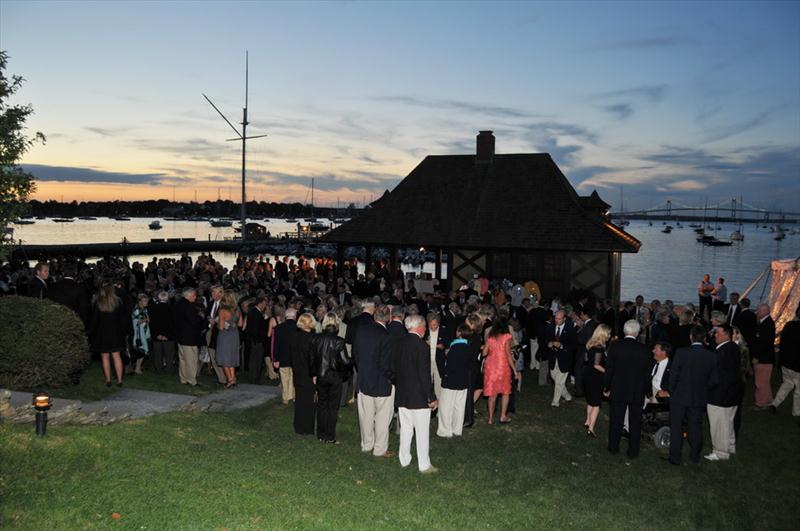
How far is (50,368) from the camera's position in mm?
9961

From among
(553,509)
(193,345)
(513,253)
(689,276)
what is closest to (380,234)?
(513,253)

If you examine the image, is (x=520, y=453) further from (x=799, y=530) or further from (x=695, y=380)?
(x=799, y=530)

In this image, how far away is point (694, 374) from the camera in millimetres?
8547

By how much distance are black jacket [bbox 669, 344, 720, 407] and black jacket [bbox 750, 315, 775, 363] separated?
407cm

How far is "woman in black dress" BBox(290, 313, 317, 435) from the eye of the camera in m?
8.98

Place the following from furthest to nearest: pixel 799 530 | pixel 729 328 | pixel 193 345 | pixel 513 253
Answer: pixel 513 253 → pixel 193 345 → pixel 729 328 → pixel 799 530

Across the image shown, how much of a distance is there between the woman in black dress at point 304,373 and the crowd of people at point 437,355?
0.07 ft

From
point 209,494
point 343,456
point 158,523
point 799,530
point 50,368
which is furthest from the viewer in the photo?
point 50,368

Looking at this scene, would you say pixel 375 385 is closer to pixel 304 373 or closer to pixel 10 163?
pixel 304 373

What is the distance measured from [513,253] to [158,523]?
19.4 meters

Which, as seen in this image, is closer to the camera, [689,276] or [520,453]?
[520,453]

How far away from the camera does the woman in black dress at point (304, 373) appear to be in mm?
8984

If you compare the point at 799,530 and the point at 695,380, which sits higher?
the point at 695,380

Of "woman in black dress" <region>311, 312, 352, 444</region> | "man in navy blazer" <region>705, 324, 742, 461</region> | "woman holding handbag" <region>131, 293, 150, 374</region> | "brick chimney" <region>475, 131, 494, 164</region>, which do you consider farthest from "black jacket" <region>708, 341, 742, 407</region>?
"brick chimney" <region>475, 131, 494, 164</region>
